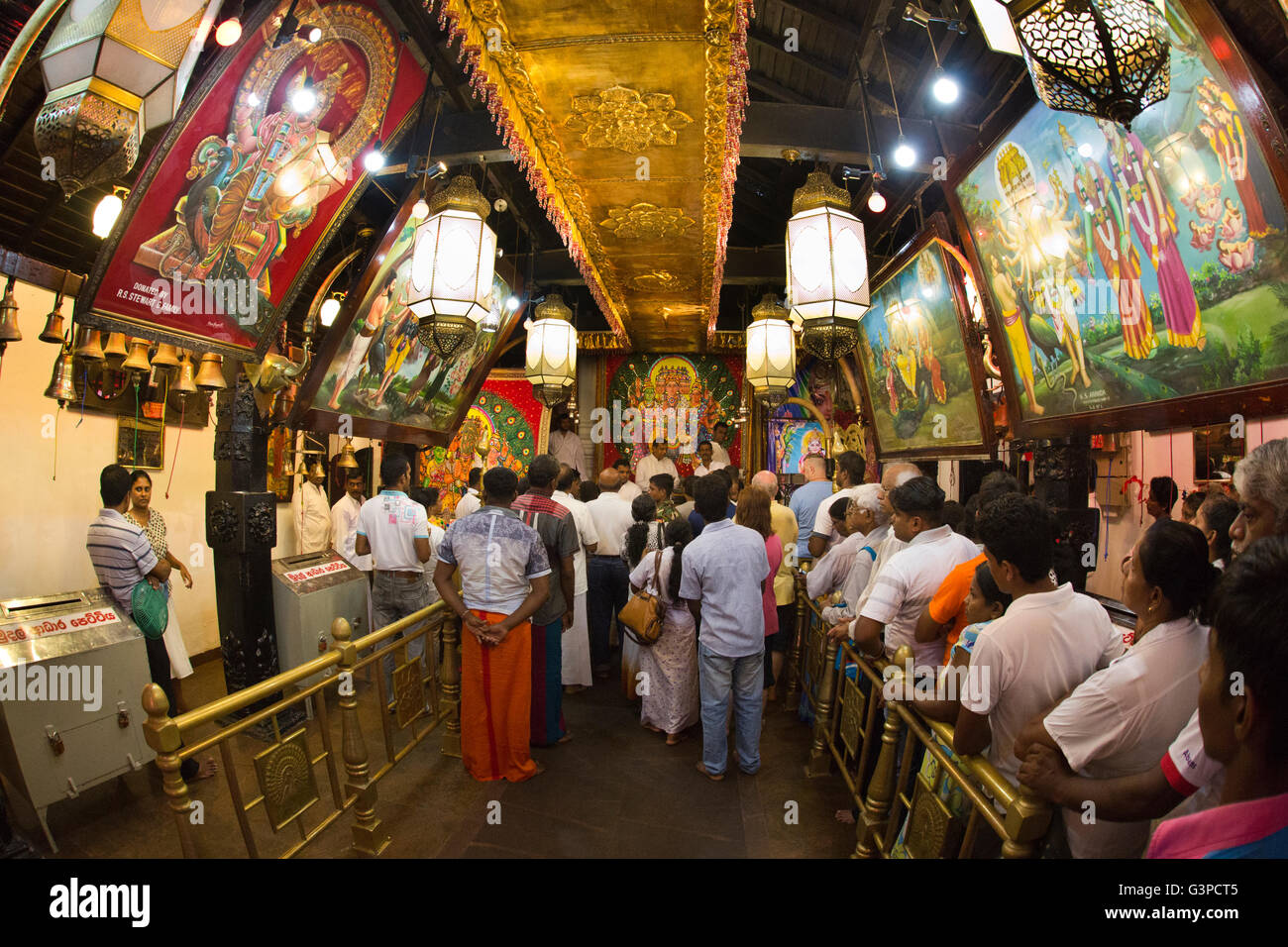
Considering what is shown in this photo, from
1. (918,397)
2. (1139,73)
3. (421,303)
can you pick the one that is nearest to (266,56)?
(421,303)

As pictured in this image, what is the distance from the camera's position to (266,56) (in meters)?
3.46

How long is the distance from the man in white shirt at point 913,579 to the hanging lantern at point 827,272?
67.7 inches

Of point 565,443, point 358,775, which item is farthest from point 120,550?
point 565,443

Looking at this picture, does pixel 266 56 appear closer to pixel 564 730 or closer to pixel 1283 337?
pixel 564 730

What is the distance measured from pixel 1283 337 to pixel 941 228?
307 centimetres

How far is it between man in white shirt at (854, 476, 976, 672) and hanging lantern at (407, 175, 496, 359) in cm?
327

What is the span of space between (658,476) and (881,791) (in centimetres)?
377

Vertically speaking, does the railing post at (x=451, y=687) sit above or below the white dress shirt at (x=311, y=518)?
below

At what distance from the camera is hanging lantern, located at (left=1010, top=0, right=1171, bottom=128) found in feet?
5.83

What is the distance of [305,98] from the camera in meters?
3.85

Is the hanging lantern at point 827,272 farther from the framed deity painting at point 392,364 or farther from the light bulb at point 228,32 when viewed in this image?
the light bulb at point 228,32

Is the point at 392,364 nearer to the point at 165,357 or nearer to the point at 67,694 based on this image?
the point at 165,357

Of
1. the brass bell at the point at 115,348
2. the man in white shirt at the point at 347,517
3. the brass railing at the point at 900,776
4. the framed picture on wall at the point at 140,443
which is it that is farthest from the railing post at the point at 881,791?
the framed picture on wall at the point at 140,443

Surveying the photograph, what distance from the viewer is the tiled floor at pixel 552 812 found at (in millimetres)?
3258
